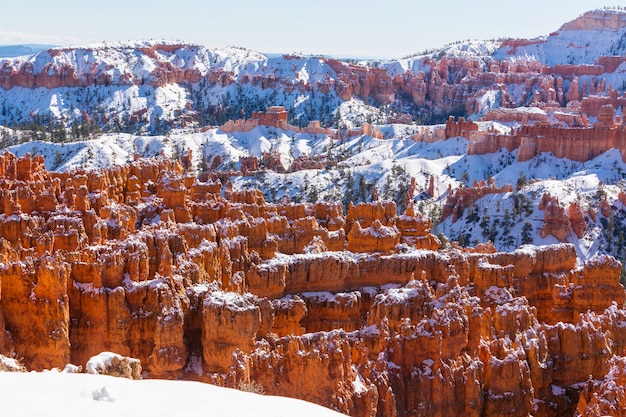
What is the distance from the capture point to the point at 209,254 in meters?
26.7

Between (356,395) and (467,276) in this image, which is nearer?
(356,395)

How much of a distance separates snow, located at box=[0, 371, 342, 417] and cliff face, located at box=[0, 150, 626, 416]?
19.7ft

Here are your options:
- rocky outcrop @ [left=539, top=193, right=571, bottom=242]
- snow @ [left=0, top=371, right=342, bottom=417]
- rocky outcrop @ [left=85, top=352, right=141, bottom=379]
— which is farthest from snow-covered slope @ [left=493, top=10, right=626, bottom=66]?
snow @ [left=0, top=371, right=342, bottom=417]

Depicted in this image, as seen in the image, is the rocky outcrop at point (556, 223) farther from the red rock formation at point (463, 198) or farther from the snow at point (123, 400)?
the snow at point (123, 400)

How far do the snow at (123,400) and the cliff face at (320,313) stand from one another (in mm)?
5996

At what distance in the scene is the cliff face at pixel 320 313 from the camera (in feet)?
61.6

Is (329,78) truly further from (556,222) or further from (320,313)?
(320,313)

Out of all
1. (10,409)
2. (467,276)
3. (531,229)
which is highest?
(10,409)

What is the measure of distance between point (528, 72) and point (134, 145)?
86.6 meters

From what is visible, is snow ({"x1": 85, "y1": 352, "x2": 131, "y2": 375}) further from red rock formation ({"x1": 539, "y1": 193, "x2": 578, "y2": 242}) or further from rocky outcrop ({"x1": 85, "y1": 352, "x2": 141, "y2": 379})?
red rock formation ({"x1": 539, "y1": 193, "x2": 578, "y2": 242})

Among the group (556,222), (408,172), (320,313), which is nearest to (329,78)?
(408,172)

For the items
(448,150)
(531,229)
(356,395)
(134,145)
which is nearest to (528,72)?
(448,150)

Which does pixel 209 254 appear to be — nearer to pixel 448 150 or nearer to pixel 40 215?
pixel 40 215

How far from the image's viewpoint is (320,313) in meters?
26.1
